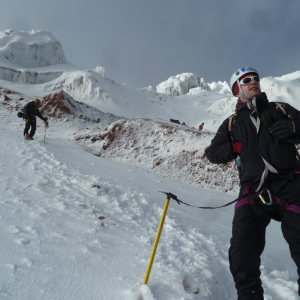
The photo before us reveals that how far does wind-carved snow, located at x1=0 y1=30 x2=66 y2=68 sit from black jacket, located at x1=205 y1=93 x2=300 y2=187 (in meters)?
76.3

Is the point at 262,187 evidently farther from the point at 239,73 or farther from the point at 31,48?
the point at 31,48

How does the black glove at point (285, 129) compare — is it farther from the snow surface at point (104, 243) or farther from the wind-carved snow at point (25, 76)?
the wind-carved snow at point (25, 76)

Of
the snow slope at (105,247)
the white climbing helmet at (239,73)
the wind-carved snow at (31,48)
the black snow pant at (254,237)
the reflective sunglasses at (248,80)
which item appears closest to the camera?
the black snow pant at (254,237)

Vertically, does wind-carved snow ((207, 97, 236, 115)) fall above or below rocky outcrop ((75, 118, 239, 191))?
above

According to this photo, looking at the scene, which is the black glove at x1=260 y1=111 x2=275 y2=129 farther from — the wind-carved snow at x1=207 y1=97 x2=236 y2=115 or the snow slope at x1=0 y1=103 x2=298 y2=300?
the wind-carved snow at x1=207 y1=97 x2=236 y2=115

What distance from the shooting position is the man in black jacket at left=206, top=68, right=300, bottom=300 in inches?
74.9

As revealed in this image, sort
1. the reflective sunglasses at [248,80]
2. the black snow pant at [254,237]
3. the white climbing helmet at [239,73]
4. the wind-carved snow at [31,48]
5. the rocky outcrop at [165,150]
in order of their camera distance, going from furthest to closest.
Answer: the wind-carved snow at [31,48] → the rocky outcrop at [165,150] → the white climbing helmet at [239,73] → the reflective sunglasses at [248,80] → the black snow pant at [254,237]

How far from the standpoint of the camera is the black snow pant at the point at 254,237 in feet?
6.13

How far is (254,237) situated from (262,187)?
490 mm

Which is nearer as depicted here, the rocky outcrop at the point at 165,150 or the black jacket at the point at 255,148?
the black jacket at the point at 255,148

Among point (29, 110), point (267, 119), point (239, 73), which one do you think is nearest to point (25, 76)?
point (29, 110)

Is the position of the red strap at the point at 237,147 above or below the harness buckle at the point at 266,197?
above

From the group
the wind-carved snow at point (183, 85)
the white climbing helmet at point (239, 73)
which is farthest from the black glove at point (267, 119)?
the wind-carved snow at point (183, 85)

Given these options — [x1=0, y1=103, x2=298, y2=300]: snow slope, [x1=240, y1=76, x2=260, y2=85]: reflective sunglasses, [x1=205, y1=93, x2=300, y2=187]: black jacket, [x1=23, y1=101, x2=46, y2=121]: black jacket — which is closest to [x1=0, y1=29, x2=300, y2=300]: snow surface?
[x1=0, y1=103, x2=298, y2=300]: snow slope
